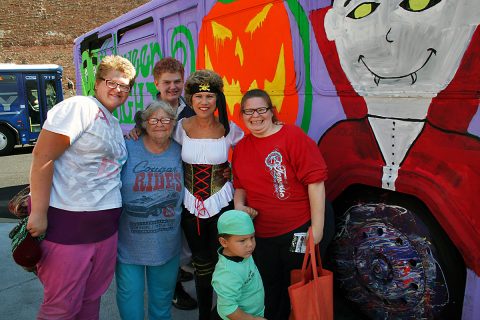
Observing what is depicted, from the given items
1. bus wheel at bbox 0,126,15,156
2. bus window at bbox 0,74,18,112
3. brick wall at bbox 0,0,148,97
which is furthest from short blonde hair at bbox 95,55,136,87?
brick wall at bbox 0,0,148,97

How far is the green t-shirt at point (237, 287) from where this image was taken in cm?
185

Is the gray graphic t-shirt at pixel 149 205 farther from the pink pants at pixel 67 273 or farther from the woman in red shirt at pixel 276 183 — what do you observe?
the woman in red shirt at pixel 276 183

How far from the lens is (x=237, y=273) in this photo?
1.88 meters

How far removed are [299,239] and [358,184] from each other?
0.52m

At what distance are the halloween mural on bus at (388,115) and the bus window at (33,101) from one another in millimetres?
11125

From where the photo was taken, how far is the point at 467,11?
1.73 m

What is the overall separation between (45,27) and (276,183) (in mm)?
26216

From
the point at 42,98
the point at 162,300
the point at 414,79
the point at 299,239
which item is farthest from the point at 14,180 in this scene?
the point at 414,79

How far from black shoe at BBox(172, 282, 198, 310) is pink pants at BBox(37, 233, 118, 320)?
108 centimetres

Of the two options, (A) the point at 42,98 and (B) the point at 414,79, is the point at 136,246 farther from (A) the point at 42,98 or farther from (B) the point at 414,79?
(A) the point at 42,98

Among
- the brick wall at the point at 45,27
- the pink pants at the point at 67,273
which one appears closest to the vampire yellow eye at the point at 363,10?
the pink pants at the point at 67,273

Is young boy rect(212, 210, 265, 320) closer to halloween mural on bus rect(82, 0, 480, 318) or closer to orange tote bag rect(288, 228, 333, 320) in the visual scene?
orange tote bag rect(288, 228, 333, 320)

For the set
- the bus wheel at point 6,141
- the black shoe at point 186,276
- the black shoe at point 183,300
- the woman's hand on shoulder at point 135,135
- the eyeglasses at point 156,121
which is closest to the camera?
the eyeglasses at point 156,121

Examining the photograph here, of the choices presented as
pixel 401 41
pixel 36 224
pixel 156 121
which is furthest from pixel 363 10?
pixel 36 224
